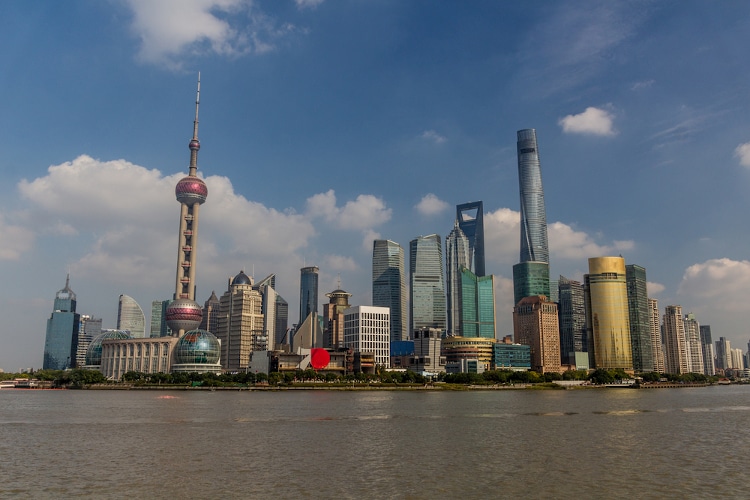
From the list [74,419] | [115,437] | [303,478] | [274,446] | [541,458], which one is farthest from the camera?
[74,419]

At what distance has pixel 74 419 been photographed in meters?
104

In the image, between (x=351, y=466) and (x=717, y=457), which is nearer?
(x=351, y=466)

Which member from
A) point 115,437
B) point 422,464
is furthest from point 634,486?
point 115,437

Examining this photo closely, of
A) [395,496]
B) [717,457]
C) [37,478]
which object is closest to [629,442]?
[717,457]

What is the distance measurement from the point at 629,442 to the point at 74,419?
8385 cm

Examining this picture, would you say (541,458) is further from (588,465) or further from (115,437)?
(115,437)

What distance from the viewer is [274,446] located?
7025cm

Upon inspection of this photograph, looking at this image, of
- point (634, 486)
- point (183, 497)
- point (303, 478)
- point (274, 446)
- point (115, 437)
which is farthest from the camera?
point (115, 437)

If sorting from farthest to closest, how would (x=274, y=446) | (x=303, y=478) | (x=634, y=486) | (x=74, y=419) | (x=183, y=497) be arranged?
(x=74, y=419) < (x=274, y=446) < (x=303, y=478) < (x=634, y=486) < (x=183, y=497)

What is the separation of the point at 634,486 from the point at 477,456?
17.4 m

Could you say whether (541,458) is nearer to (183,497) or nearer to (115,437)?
(183,497)

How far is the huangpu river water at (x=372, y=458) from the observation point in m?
47.6

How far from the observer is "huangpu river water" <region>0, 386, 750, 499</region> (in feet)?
156

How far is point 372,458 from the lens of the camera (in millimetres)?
62000
